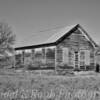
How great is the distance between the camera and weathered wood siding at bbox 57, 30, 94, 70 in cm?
2670

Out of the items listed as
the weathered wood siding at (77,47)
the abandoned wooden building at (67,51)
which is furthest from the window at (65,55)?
the weathered wood siding at (77,47)

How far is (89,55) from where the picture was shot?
28.8 metres

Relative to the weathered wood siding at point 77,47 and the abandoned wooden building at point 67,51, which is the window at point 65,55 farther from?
the weathered wood siding at point 77,47

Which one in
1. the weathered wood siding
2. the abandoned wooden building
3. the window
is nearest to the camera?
the abandoned wooden building

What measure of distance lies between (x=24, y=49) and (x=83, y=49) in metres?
7.94

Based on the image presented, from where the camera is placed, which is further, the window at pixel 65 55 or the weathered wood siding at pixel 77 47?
the window at pixel 65 55

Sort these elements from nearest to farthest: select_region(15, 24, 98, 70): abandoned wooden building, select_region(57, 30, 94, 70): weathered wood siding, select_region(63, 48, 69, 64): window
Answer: select_region(15, 24, 98, 70): abandoned wooden building → select_region(57, 30, 94, 70): weathered wood siding → select_region(63, 48, 69, 64): window

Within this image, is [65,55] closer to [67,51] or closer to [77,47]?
[67,51]

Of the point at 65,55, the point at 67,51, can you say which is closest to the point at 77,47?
the point at 67,51

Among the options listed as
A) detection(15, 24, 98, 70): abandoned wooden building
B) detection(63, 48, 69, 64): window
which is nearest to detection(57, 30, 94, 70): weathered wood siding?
detection(15, 24, 98, 70): abandoned wooden building

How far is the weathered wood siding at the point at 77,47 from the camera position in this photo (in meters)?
26.7

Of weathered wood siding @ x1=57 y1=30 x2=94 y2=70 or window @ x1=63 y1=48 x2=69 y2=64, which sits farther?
window @ x1=63 y1=48 x2=69 y2=64

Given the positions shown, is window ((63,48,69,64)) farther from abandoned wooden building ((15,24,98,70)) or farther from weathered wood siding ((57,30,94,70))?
weathered wood siding ((57,30,94,70))

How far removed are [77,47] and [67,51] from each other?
151 centimetres
